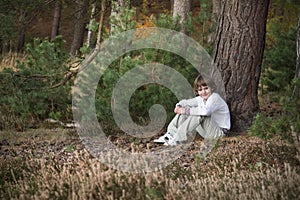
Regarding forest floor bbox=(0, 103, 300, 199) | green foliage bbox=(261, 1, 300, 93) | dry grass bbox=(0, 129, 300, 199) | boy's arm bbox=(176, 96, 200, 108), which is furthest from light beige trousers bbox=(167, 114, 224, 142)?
green foliage bbox=(261, 1, 300, 93)

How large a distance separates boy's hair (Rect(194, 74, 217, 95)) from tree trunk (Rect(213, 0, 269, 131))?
21 cm

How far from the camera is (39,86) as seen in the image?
384 inches

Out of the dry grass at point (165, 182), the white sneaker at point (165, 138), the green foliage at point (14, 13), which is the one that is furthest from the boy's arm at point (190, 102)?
the green foliage at point (14, 13)

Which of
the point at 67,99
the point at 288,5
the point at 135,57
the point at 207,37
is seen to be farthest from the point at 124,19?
the point at 288,5

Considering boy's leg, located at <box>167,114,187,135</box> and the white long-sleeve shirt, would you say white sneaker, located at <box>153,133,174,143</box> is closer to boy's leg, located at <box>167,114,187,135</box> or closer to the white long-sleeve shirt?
boy's leg, located at <box>167,114,187,135</box>

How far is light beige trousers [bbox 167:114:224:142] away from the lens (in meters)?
7.33

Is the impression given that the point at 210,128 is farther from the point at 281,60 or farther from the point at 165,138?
the point at 281,60

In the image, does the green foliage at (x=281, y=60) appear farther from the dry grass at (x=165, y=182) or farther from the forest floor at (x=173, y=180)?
the dry grass at (x=165, y=182)

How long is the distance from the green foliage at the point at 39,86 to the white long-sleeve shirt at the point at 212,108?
2.68 m

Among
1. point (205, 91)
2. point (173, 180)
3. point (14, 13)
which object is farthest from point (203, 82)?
point (14, 13)

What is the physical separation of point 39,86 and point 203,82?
3.64m

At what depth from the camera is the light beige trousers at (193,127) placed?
7.33 metres

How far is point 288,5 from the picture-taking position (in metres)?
16.6

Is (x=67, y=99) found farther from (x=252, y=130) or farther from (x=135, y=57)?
(x=252, y=130)
